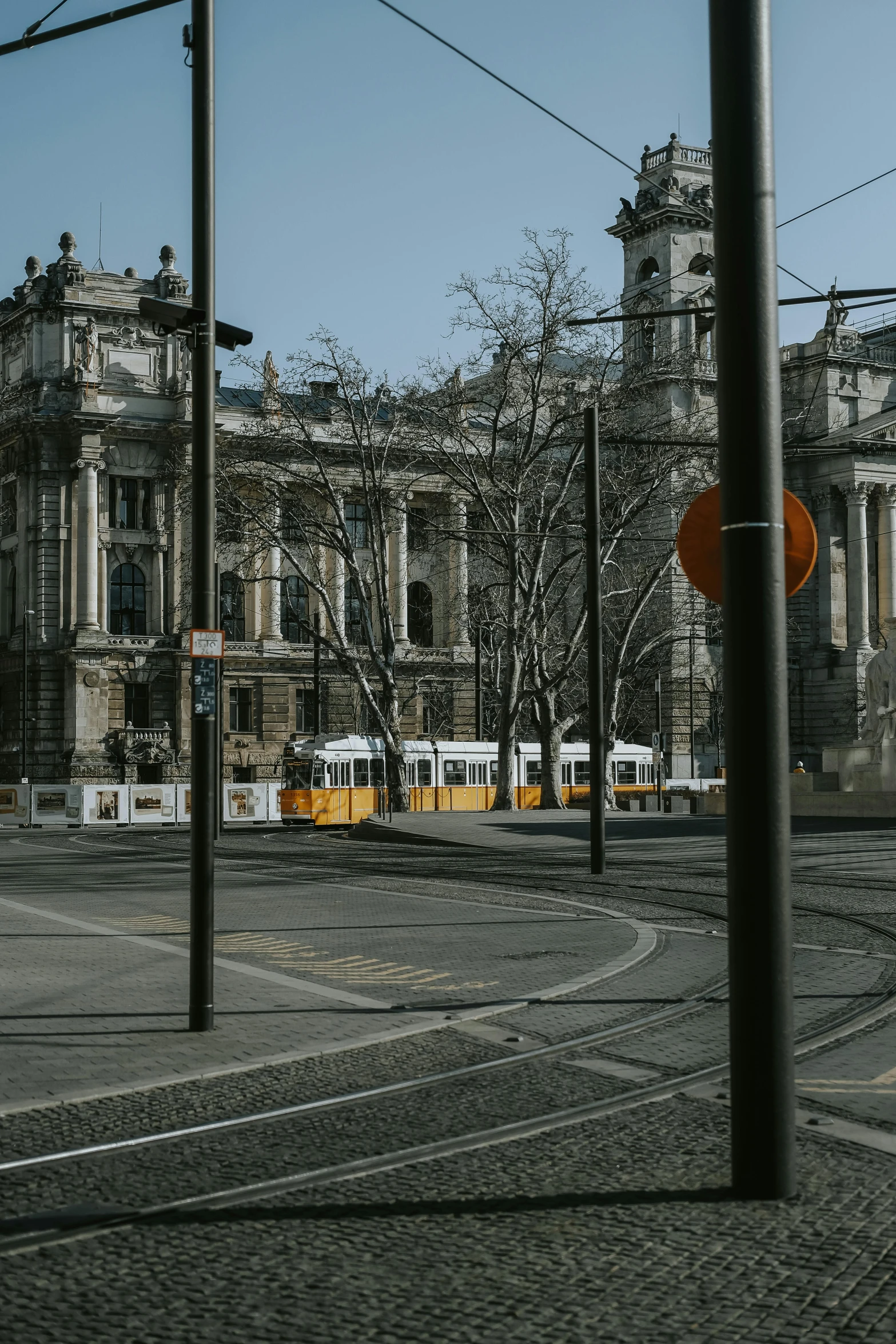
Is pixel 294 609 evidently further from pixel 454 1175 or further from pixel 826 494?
pixel 454 1175

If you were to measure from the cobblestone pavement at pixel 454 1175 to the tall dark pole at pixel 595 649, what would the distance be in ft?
27.2

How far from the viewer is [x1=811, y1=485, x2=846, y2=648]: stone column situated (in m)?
83.8

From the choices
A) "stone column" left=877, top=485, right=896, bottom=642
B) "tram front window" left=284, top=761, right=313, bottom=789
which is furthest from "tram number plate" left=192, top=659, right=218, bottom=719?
"stone column" left=877, top=485, right=896, bottom=642

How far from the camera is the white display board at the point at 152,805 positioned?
47.7 m

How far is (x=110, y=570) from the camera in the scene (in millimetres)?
72500

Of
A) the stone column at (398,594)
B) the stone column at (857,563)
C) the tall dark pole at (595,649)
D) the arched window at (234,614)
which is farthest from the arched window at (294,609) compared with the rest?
the tall dark pole at (595,649)

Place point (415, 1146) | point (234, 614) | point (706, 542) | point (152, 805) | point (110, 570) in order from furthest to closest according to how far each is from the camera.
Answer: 1. point (234, 614)
2. point (110, 570)
3. point (152, 805)
4. point (706, 542)
5. point (415, 1146)

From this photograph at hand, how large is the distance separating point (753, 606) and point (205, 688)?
4.42 meters

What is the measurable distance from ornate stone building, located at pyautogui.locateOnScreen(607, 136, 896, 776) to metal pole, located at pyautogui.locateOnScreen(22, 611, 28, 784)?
29657 millimetres

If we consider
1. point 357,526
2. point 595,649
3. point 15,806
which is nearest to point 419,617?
point 357,526

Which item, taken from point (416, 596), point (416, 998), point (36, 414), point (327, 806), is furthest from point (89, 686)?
point (416, 998)

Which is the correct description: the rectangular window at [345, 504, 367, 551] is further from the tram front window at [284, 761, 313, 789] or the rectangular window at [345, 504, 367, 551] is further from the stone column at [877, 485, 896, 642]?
the stone column at [877, 485, 896, 642]

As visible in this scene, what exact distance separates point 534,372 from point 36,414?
37568 mm

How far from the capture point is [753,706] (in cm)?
505
